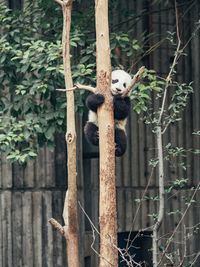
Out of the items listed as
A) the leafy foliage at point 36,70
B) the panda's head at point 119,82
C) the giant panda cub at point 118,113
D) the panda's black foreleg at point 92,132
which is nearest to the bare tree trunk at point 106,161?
the giant panda cub at point 118,113

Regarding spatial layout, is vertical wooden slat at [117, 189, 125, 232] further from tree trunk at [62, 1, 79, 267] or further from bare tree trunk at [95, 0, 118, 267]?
bare tree trunk at [95, 0, 118, 267]

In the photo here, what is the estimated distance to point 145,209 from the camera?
40.9 feet

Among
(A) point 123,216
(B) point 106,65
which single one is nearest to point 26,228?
(A) point 123,216

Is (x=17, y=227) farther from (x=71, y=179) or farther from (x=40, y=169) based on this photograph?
(x=71, y=179)

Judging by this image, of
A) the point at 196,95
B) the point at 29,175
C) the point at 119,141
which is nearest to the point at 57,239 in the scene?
the point at 29,175

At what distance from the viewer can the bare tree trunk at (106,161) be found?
7520 millimetres

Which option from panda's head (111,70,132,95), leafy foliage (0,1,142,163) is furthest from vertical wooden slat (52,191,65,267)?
panda's head (111,70,132,95)

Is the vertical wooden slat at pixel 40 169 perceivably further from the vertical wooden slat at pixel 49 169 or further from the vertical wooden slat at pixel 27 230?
the vertical wooden slat at pixel 27 230

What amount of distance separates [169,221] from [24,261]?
2335 millimetres

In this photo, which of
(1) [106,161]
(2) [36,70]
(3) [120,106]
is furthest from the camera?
(2) [36,70]

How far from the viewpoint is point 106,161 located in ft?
24.8

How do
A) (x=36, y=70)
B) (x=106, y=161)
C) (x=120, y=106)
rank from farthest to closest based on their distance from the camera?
1. (x=36, y=70)
2. (x=120, y=106)
3. (x=106, y=161)

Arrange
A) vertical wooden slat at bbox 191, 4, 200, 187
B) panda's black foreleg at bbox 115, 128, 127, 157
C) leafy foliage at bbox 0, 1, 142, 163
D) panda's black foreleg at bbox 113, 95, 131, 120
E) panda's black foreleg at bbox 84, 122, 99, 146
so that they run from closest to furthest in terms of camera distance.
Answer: panda's black foreleg at bbox 113, 95, 131, 120
panda's black foreleg at bbox 84, 122, 99, 146
panda's black foreleg at bbox 115, 128, 127, 157
leafy foliage at bbox 0, 1, 142, 163
vertical wooden slat at bbox 191, 4, 200, 187

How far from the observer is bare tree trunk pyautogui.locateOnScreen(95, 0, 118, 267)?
24.7 ft
